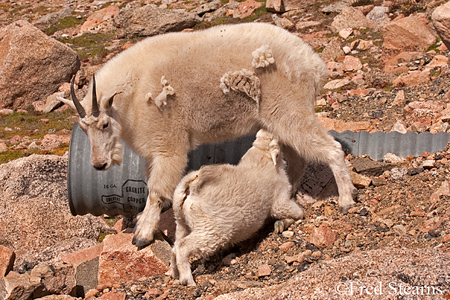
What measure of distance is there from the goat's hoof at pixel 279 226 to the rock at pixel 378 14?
14.5 meters

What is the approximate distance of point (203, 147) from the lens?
23.5 feet

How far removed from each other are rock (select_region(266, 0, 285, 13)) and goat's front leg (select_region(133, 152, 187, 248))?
63.0 feet

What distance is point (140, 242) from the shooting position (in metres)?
5.83

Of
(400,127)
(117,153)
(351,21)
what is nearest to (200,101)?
(117,153)

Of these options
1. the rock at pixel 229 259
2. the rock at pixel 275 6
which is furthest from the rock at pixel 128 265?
the rock at pixel 275 6

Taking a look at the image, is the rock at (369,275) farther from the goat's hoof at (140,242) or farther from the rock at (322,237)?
the goat's hoof at (140,242)

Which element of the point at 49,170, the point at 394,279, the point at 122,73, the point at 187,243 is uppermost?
the point at 122,73

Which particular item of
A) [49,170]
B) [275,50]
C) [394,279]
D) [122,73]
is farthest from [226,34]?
[49,170]

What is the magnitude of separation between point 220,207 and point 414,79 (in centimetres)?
741

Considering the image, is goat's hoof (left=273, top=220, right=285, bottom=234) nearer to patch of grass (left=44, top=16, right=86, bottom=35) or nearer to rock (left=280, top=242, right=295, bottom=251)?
rock (left=280, top=242, right=295, bottom=251)

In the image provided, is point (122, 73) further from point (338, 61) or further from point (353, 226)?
point (338, 61)

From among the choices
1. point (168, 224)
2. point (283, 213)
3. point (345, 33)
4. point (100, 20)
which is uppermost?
point (283, 213)

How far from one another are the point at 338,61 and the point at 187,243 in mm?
10779

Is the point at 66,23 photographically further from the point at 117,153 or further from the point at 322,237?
the point at 322,237
